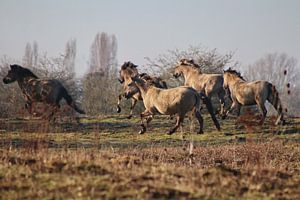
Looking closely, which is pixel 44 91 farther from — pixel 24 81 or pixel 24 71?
pixel 24 71

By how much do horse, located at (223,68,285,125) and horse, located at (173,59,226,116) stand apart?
0.81 meters

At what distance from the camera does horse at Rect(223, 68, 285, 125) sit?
20484 millimetres

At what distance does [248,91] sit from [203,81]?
3191 millimetres

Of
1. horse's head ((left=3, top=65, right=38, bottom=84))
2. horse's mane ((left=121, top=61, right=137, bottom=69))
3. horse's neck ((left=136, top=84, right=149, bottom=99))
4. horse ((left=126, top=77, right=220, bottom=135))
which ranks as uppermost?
horse's mane ((left=121, top=61, right=137, bottom=69))

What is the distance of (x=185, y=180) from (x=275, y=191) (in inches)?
48.6

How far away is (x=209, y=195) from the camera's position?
→ 20.5ft

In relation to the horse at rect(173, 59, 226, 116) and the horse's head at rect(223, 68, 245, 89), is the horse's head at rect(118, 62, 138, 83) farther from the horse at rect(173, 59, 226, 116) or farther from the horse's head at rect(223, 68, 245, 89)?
the horse's head at rect(223, 68, 245, 89)

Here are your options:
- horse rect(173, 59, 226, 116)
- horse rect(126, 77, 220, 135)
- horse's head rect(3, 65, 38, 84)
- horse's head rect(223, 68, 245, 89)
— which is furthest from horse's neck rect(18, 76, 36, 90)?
horse's head rect(223, 68, 245, 89)

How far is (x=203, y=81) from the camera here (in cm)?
2372

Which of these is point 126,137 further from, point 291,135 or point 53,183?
point 53,183

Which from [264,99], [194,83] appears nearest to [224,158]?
[264,99]

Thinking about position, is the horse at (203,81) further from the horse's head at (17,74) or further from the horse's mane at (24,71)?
the horse's head at (17,74)

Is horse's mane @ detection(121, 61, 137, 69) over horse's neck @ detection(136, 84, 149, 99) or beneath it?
over

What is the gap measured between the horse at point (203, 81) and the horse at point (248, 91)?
81cm
